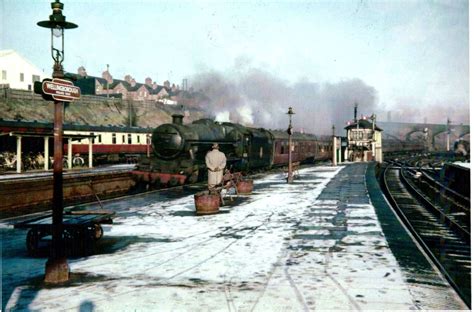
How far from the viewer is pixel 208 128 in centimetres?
2508

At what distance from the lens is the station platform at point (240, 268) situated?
5.86 m

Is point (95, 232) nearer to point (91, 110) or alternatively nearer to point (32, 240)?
point (32, 240)

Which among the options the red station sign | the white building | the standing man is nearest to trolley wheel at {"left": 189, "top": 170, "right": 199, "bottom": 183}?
the standing man

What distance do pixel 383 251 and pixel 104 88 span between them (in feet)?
372

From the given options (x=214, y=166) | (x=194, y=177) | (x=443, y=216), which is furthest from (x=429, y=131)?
(x=214, y=166)

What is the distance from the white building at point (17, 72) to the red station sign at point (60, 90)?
204ft

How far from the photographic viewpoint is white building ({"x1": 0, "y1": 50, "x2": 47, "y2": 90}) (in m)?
63.7

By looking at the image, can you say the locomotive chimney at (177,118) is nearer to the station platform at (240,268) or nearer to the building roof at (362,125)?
the station platform at (240,268)

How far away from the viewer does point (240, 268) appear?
24.3 feet

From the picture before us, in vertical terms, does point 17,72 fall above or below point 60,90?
above

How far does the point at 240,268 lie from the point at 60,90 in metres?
3.99

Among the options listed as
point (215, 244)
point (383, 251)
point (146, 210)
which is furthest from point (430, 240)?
point (146, 210)

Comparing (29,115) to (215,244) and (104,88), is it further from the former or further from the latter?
(104,88)

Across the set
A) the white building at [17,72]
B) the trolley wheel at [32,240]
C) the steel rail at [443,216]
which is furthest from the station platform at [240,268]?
the white building at [17,72]
